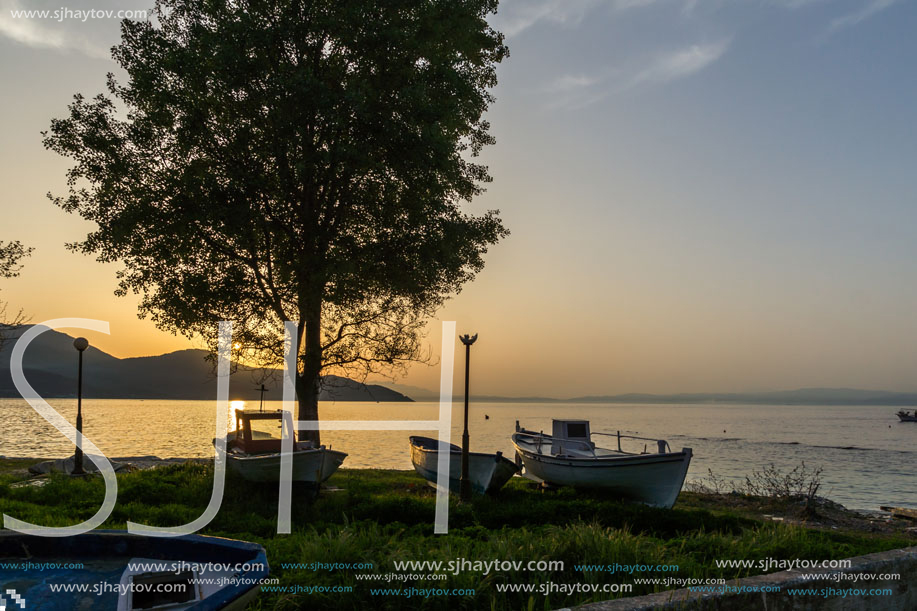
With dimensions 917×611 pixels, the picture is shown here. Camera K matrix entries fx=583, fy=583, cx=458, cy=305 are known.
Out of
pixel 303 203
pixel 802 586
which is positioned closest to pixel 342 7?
pixel 303 203

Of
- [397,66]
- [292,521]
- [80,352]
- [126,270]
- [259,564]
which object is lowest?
[292,521]

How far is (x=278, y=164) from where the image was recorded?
1820 centimetres

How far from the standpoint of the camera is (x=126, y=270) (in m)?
18.5

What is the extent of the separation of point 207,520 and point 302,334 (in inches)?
308

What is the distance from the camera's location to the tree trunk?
62.4ft

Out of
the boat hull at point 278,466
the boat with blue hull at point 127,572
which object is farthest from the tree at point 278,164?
the boat with blue hull at point 127,572

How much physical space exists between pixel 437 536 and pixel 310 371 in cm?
984

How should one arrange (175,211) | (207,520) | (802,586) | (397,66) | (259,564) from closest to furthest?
1. (259,564)
2. (802,586)
3. (207,520)
4. (175,211)
5. (397,66)

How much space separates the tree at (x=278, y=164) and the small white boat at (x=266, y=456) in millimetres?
1836

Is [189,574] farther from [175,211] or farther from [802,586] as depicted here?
[175,211]

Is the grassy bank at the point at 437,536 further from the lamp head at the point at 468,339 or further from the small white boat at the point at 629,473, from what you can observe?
the lamp head at the point at 468,339

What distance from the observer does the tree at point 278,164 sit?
1756cm

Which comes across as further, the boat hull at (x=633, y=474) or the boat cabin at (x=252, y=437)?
the boat cabin at (x=252, y=437)

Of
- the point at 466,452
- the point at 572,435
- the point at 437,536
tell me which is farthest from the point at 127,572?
the point at 572,435
